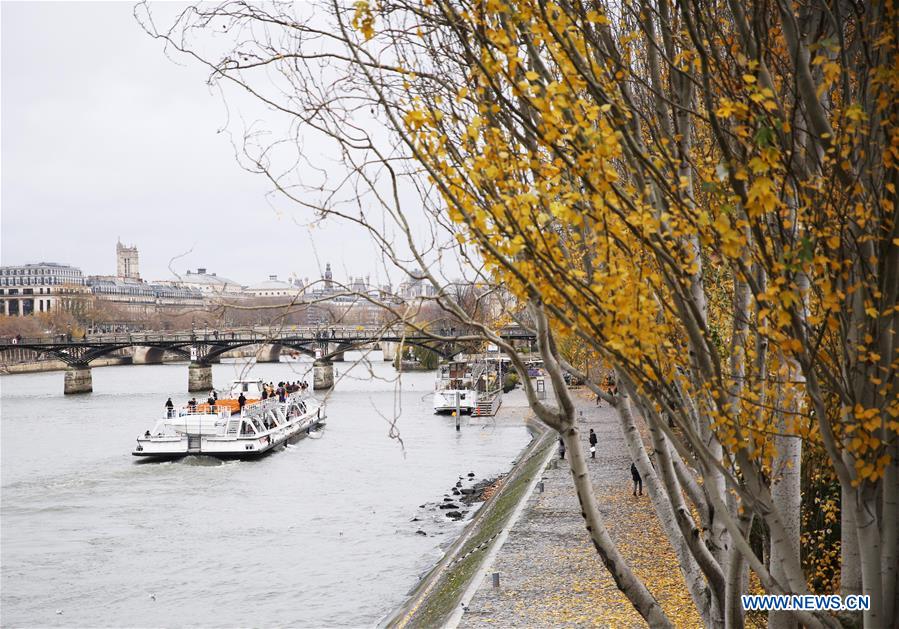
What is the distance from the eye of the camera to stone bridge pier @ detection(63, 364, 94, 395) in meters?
66.0

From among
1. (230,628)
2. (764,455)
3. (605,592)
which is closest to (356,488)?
(230,628)

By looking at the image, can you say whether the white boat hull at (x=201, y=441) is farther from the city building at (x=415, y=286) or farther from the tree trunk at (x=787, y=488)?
the tree trunk at (x=787, y=488)

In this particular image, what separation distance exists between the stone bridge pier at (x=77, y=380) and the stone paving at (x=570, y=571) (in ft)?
177

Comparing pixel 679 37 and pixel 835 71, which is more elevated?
pixel 679 37

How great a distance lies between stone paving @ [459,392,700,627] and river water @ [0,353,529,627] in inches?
110

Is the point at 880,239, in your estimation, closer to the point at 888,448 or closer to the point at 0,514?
the point at 888,448

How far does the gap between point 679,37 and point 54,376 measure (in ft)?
315

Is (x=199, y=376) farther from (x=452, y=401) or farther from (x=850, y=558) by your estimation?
(x=850, y=558)

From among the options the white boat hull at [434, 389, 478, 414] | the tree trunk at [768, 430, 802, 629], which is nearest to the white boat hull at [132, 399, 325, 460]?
the white boat hull at [434, 389, 478, 414]

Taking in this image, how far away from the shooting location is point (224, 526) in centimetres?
2383

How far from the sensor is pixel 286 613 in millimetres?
16641

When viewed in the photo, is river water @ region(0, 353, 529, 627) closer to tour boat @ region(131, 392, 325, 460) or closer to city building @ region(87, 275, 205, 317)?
tour boat @ region(131, 392, 325, 460)

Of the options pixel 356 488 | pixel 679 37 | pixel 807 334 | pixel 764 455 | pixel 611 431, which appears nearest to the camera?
pixel 807 334

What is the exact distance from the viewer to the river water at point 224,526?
56.3 feet
